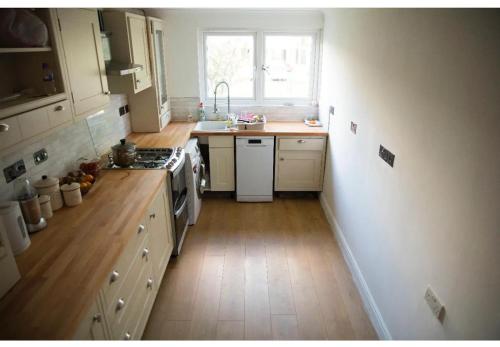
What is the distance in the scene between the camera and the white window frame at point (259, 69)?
12.6 ft

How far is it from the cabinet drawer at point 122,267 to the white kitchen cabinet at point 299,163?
6.80ft

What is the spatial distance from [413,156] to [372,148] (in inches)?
22.9

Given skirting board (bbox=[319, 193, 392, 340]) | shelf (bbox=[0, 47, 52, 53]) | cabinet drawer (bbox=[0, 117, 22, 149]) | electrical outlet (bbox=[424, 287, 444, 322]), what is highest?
shelf (bbox=[0, 47, 52, 53])

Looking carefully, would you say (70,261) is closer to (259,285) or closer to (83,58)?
(83,58)

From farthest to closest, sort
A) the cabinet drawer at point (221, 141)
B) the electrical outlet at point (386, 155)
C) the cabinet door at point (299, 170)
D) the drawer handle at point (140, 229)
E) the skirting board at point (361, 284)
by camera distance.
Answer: the cabinet door at point (299, 170)
the cabinet drawer at point (221, 141)
the skirting board at point (361, 284)
the electrical outlet at point (386, 155)
the drawer handle at point (140, 229)

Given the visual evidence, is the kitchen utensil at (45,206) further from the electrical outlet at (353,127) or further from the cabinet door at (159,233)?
the electrical outlet at (353,127)

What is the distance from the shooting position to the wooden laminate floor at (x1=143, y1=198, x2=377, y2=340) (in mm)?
2160

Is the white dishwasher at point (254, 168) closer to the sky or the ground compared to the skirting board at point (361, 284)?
closer to the sky

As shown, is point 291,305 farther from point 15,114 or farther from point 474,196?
point 15,114

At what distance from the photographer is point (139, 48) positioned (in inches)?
115

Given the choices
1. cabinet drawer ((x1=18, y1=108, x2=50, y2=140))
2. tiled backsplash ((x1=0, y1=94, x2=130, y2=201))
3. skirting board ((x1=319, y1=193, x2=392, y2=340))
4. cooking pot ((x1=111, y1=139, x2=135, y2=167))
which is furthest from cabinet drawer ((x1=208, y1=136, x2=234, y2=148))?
cabinet drawer ((x1=18, y1=108, x2=50, y2=140))

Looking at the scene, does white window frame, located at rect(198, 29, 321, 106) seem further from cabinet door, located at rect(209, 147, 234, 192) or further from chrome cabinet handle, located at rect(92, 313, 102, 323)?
chrome cabinet handle, located at rect(92, 313, 102, 323)

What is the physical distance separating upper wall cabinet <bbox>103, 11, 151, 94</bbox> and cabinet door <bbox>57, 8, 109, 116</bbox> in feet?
1.79

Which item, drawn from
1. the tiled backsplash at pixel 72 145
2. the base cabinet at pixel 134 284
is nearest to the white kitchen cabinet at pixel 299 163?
the base cabinet at pixel 134 284
